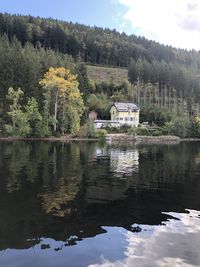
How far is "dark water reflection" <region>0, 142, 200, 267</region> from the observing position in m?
12.7

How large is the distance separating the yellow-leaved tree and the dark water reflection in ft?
196

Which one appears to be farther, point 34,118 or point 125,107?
point 125,107

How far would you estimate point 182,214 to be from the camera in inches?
737

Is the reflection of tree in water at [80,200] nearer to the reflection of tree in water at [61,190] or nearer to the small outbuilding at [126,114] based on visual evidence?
the reflection of tree in water at [61,190]

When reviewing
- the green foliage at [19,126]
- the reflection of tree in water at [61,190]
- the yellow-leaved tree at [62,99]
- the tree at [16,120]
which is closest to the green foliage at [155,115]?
the yellow-leaved tree at [62,99]

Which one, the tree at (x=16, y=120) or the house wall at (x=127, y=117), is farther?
the house wall at (x=127, y=117)

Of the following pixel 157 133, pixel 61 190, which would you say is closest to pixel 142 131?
pixel 157 133

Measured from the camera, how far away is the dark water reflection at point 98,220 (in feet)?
41.8

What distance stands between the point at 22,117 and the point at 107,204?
67147mm

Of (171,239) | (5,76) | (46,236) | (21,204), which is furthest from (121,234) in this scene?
(5,76)

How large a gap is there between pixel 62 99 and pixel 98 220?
7610cm

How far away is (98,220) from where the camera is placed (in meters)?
16.9

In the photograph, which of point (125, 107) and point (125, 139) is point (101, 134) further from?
point (125, 107)

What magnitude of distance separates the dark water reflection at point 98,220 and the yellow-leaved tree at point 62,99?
5981 centimetres
